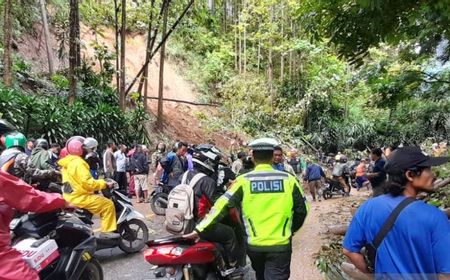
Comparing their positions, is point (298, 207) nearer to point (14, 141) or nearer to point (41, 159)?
point (14, 141)

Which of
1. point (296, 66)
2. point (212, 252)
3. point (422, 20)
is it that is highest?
point (296, 66)

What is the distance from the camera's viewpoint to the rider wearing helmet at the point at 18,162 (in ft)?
18.7

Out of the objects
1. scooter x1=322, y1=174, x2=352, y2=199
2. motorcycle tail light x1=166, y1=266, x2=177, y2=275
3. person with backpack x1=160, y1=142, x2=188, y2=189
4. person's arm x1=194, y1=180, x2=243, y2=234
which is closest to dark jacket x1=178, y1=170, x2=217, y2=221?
motorcycle tail light x1=166, y1=266, x2=177, y2=275

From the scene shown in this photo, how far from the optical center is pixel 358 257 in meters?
2.62

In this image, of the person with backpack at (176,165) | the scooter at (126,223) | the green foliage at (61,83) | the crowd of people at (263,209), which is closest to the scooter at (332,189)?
the person with backpack at (176,165)

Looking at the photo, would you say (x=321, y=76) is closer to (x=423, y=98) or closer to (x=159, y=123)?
(x=159, y=123)

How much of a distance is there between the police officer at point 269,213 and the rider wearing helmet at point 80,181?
118 inches

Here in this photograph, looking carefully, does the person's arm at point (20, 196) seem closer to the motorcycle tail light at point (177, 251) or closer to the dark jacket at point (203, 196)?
the motorcycle tail light at point (177, 251)

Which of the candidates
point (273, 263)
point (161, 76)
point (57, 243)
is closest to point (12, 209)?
point (57, 243)

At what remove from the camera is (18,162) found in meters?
6.24

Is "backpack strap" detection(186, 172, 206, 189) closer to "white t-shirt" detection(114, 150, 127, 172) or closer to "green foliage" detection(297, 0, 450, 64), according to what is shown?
"green foliage" detection(297, 0, 450, 64)

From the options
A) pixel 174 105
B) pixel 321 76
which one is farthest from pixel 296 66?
pixel 174 105

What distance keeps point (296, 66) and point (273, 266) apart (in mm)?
29011

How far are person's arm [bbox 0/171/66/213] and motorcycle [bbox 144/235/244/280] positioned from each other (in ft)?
4.35
